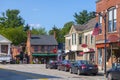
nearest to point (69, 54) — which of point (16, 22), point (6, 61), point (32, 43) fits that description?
point (6, 61)

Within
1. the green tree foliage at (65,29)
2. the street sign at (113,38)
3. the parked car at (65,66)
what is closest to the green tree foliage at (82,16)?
the green tree foliage at (65,29)

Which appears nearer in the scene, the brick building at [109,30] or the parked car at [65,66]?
the brick building at [109,30]

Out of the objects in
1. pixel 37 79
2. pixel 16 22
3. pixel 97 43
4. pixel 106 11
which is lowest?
pixel 37 79

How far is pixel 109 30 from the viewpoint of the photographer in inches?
1762

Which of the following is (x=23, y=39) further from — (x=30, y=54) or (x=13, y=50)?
(x=30, y=54)

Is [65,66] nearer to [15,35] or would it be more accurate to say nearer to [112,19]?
[112,19]

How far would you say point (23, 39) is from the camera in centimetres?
12375

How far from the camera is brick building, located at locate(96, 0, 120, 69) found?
135ft

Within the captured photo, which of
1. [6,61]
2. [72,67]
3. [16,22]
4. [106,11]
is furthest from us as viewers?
[16,22]

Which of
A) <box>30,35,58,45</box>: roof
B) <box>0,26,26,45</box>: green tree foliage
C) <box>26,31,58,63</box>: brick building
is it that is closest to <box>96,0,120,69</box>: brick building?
<box>26,31,58,63</box>: brick building

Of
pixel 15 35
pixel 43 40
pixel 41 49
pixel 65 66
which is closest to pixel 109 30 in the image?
pixel 65 66

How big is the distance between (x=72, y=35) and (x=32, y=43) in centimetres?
3275

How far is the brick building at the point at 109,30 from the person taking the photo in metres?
41.1

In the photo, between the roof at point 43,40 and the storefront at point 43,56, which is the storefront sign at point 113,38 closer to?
the storefront at point 43,56
